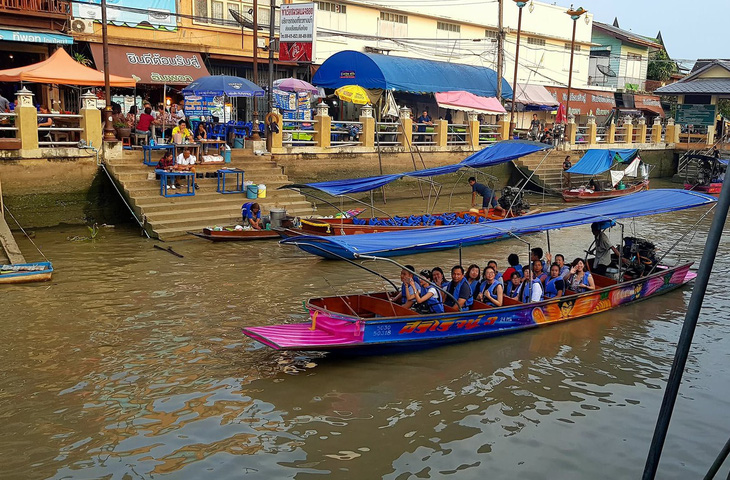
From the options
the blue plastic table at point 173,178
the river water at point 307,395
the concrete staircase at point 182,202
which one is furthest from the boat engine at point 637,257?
the blue plastic table at point 173,178

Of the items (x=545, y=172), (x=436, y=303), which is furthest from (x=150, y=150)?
(x=545, y=172)

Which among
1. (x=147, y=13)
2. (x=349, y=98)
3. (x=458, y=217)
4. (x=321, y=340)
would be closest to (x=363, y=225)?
(x=458, y=217)

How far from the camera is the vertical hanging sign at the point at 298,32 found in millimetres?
21562

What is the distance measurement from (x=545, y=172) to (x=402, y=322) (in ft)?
74.6

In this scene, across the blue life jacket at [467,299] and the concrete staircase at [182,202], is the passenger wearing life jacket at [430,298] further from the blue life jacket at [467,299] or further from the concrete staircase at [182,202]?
the concrete staircase at [182,202]

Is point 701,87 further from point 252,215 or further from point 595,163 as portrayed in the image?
point 252,215

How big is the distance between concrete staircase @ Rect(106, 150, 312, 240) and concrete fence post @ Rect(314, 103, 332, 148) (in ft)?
12.0

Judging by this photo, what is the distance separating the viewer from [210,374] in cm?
956

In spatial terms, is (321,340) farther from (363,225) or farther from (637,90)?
(637,90)

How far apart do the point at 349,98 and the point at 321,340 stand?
17.1m

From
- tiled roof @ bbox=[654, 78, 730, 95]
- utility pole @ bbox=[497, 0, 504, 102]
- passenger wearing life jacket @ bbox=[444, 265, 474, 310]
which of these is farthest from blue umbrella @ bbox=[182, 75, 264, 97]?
tiled roof @ bbox=[654, 78, 730, 95]

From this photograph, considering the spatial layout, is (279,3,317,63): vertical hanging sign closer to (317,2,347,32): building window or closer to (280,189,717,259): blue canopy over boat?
(317,2,347,32): building window

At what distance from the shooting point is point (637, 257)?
14023 millimetres

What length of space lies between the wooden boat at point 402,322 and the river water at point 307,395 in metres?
0.27
